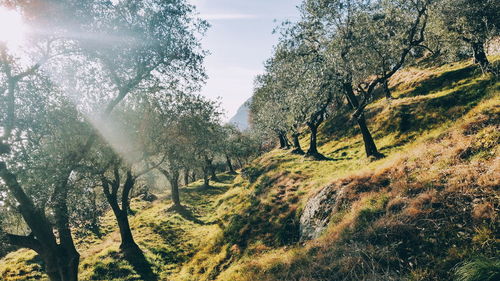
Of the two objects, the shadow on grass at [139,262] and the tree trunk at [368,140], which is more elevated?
the tree trunk at [368,140]

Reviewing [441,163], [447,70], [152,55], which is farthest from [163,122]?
[447,70]

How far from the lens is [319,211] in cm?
1619

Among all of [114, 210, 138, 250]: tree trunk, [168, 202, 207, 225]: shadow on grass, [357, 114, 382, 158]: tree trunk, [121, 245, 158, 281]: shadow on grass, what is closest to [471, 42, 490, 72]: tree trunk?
Answer: [357, 114, 382, 158]: tree trunk

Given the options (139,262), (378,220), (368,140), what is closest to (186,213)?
(139,262)

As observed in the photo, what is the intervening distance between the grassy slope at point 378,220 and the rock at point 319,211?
77cm

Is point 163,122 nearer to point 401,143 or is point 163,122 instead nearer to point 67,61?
point 67,61

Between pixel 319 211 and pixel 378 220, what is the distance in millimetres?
5231

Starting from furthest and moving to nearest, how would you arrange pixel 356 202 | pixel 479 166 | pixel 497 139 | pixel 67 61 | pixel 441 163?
pixel 67 61
pixel 356 202
pixel 441 163
pixel 497 139
pixel 479 166

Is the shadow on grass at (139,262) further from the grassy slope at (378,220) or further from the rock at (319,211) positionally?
the rock at (319,211)

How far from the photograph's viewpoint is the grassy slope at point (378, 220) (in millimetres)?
8945

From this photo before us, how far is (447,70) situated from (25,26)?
4540 centimetres

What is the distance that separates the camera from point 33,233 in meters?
14.1

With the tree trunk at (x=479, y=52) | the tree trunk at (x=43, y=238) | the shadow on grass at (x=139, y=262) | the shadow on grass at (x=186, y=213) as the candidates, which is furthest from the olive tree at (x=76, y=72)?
the tree trunk at (x=479, y=52)

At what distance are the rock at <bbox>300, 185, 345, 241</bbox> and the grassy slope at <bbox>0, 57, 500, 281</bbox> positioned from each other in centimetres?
77
